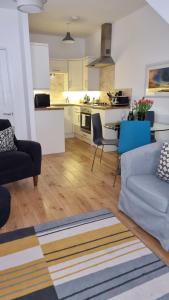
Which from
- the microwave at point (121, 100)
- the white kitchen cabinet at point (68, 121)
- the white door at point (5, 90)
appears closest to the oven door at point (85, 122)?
the white kitchen cabinet at point (68, 121)

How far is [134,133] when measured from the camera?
2646 mm

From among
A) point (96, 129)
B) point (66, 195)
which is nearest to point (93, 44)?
point (96, 129)

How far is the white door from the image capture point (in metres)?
3.66

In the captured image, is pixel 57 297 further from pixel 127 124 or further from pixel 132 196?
pixel 127 124

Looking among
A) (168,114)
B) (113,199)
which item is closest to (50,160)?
(113,199)

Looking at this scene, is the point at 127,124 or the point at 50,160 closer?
the point at 127,124

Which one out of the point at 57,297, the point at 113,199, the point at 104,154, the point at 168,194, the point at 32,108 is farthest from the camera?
the point at 104,154

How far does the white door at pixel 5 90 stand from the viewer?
366cm

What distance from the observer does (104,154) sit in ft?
14.6

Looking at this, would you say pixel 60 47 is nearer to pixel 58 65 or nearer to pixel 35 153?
pixel 58 65

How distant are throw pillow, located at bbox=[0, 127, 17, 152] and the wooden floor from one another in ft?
1.80

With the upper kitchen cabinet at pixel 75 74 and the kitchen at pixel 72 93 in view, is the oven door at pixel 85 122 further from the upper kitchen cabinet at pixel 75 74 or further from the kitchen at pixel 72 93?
the upper kitchen cabinet at pixel 75 74

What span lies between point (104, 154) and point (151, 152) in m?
2.35

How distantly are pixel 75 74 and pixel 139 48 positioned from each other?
2.20 meters
